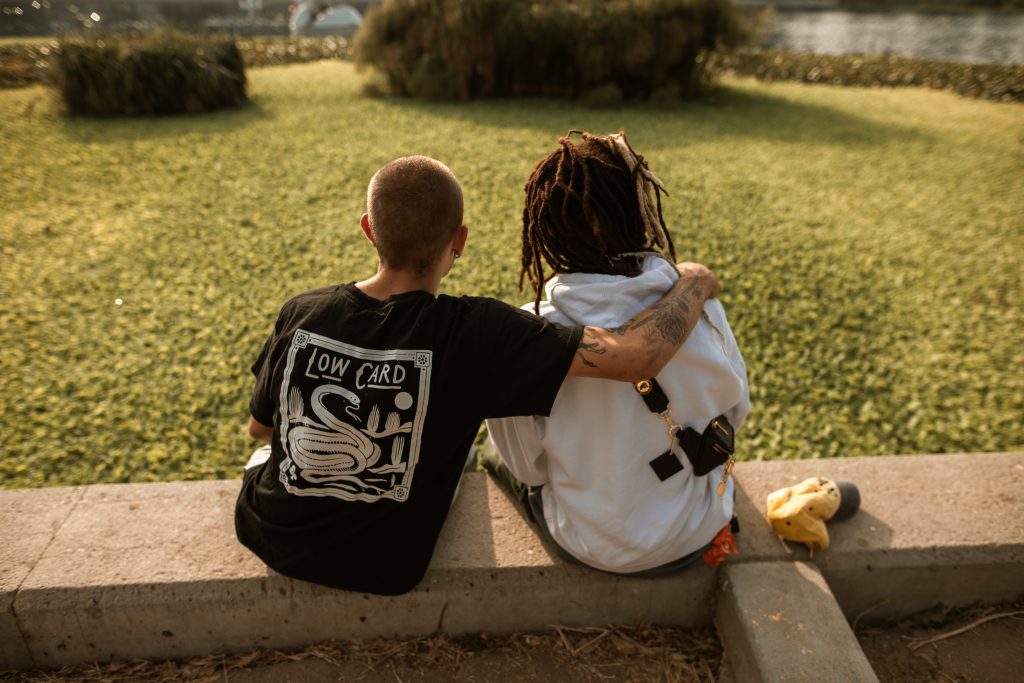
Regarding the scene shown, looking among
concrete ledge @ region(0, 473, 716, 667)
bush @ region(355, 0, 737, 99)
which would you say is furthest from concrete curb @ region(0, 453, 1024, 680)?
bush @ region(355, 0, 737, 99)

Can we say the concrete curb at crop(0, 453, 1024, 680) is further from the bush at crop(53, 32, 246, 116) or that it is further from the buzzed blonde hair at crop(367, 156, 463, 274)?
the bush at crop(53, 32, 246, 116)

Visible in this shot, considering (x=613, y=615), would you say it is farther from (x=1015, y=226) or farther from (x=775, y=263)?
(x=1015, y=226)

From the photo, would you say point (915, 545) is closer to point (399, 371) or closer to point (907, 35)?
point (399, 371)

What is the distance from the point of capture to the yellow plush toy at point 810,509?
2.02 meters

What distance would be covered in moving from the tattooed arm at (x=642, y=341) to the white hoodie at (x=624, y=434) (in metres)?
0.07

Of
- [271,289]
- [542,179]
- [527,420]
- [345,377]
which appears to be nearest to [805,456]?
[527,420]

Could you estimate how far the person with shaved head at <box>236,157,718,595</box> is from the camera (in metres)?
1.60

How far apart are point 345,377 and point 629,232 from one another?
88cm

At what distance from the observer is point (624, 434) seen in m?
1.73

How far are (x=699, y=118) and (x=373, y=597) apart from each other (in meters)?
8.49

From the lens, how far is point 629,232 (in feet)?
5.94

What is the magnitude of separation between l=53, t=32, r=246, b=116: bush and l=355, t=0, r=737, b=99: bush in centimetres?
212

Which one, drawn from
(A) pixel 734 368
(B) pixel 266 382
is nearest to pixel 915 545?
(A) pixel 734 368

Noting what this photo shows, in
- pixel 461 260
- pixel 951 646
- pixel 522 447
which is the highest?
pixel 522 447
